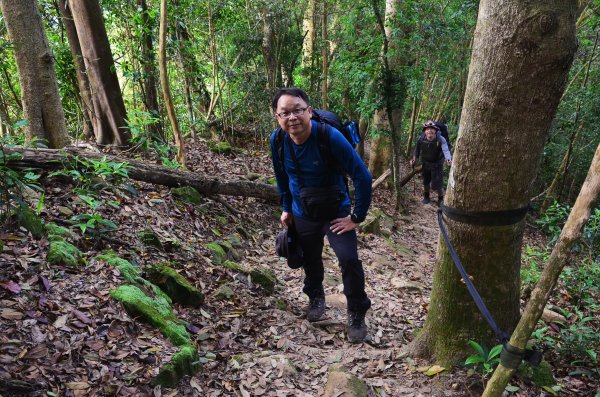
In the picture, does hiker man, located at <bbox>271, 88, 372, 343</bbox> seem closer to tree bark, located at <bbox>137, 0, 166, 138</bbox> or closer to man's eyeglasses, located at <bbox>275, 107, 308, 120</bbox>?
man's eyeglasses, located at <bbox>275, 107, 308, 120</bbox>

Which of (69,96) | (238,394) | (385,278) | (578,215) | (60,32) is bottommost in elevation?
(385,278)

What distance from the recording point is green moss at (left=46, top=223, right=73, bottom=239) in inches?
137

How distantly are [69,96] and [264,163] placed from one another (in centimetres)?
500

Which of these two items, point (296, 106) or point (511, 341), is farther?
point (296, 106)

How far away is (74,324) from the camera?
106 inches

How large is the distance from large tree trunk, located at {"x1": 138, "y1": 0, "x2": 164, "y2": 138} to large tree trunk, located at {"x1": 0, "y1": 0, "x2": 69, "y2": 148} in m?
2.25

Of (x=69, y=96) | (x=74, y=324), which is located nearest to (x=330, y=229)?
(x=74, y=324)

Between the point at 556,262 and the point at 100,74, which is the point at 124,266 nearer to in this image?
the point at 556,262

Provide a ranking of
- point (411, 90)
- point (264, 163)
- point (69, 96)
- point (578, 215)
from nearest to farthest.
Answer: point (578, 215) → point (69, 96) → point (411, 90) → point (264, 163)

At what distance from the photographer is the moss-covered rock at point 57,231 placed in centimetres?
349

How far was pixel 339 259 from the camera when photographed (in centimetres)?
350

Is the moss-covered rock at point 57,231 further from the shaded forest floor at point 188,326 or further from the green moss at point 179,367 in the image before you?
the green moss at point 179,367

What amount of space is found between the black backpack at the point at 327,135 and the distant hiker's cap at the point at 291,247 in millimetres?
735

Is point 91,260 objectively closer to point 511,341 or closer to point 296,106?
point 296,106
